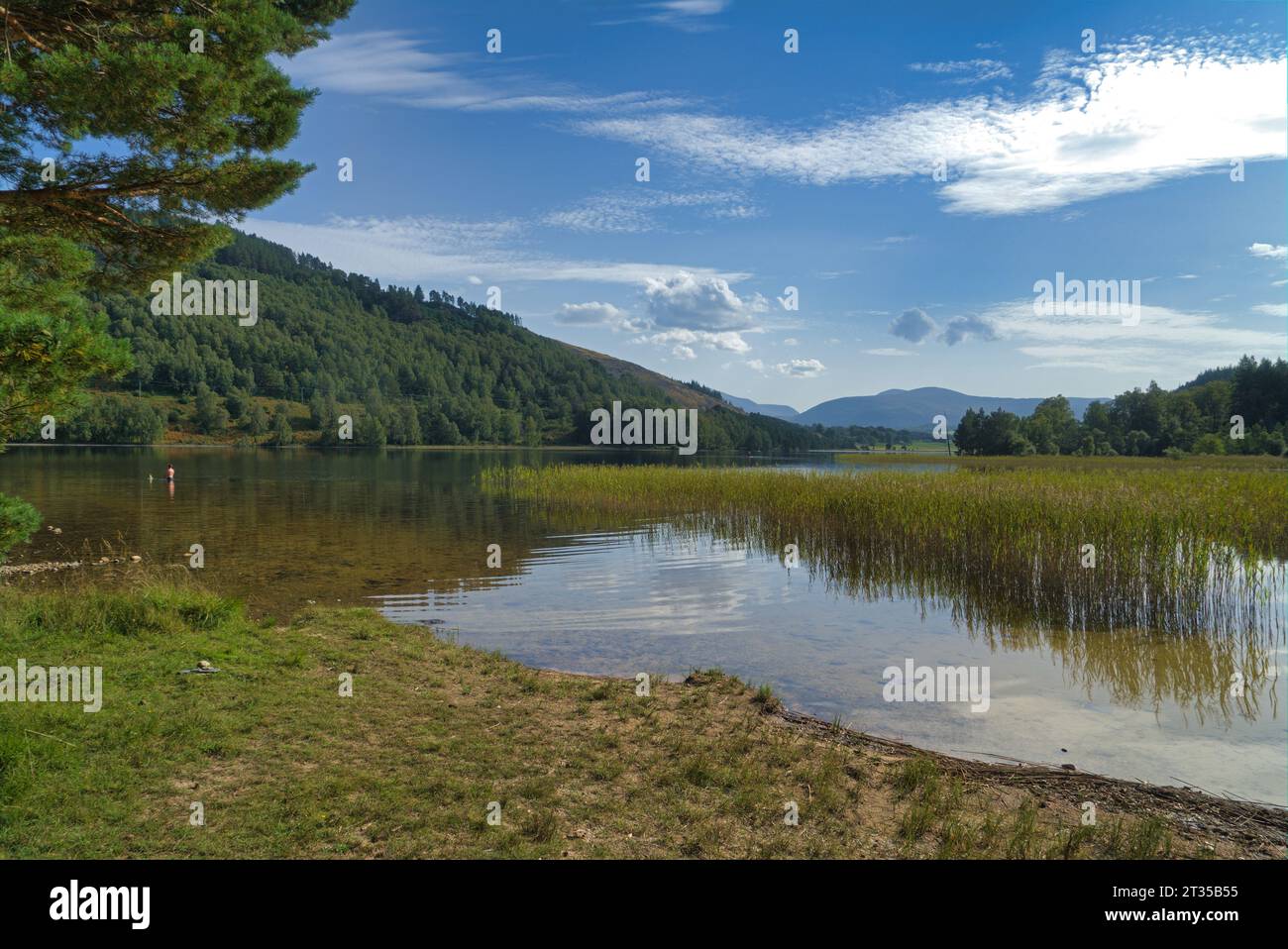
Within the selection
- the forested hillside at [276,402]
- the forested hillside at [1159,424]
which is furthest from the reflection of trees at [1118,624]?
the forested hillside at [276,402]

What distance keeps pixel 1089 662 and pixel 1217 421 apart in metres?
100

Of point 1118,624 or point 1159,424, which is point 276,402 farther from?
point 1118,624

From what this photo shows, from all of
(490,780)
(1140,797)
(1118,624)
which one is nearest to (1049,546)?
(1118,624)

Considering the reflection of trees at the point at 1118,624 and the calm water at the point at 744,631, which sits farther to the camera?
the reflection of trees at the point at 1118,624

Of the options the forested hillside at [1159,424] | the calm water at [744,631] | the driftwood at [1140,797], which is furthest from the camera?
the forested hillside at [1159,424]

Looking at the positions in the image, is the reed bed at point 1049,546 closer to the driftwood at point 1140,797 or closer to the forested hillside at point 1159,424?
the driftwood at point 1140,797

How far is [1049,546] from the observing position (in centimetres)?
1619

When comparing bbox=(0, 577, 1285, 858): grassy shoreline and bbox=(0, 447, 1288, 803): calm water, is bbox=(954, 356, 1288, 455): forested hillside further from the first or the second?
bbox=(0, 577, 1285, 858): grassy shoreline

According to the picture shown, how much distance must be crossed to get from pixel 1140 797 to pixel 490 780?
5986mm

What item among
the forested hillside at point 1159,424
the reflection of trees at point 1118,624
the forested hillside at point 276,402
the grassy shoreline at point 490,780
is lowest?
the reflection of trees at point 1118,624

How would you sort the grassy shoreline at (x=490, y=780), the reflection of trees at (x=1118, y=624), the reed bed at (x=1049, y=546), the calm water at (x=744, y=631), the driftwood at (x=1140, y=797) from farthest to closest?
the reed bed at (x=1049, y=546) → the reflection of trees at (x=1118, y=624) → the calm water at (x=744, y=631) → the driftwood at (x=1140, y=797) → the grassy shoreline at (x=490, y=780)

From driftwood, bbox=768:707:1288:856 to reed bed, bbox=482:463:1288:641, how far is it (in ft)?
24.4

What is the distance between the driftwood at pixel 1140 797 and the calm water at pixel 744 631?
710mm

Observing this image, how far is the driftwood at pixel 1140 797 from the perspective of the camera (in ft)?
19.7
